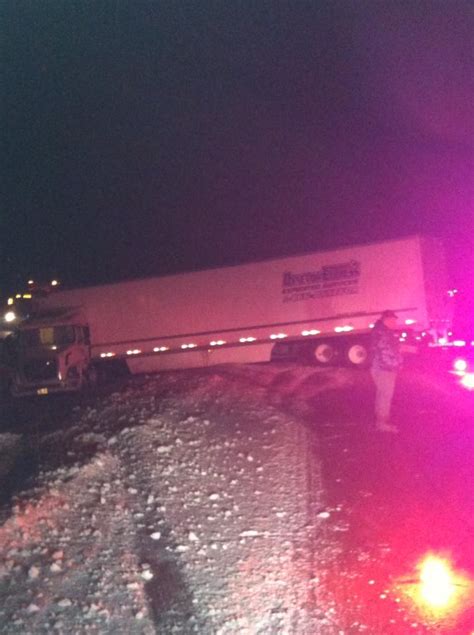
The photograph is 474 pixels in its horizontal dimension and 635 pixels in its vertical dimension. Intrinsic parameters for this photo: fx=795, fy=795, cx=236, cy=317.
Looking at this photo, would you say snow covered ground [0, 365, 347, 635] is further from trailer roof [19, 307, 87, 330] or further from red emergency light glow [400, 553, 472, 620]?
trailer roof [19, 307, 87, 330]

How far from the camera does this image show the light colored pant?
11633 mm

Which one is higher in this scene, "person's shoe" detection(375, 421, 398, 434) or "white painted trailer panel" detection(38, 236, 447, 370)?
"white painted trailer panel" detection(38, 236, 447, 370)

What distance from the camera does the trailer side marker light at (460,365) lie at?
1862cm

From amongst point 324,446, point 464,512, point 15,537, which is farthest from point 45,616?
point 324,446

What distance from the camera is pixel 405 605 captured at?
616 centimetres

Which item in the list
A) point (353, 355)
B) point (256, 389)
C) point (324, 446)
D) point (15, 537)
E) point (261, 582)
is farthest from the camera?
point (353, 355)

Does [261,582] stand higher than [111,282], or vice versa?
[111,282]

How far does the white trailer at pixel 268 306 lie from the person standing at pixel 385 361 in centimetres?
1110

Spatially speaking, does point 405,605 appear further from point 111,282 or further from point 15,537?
point 111,282

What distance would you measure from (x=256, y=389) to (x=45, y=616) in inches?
405

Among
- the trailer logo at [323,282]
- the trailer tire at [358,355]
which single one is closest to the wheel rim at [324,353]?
the trailer tire at [358,355]

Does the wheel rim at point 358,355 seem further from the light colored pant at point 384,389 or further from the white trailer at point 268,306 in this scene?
the light colored pant at point 384,389

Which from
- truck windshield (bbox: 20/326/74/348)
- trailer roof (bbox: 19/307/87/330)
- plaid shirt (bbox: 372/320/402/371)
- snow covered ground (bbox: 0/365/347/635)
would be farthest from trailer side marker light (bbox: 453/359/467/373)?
trailer roof (bbox: 19/307/87/330)

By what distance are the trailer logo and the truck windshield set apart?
6976 mm
